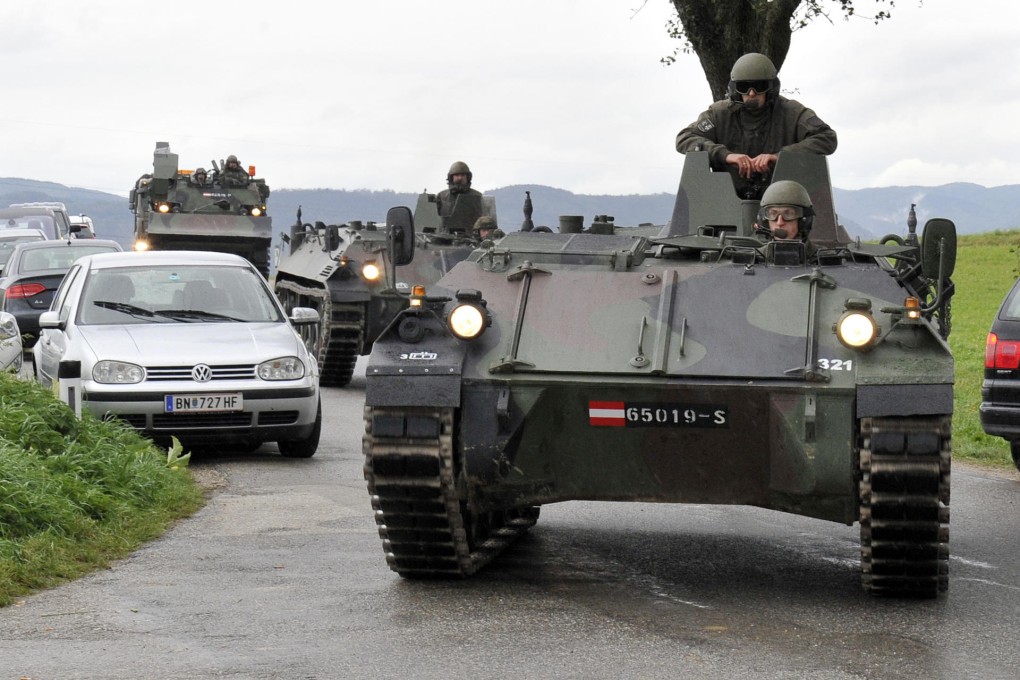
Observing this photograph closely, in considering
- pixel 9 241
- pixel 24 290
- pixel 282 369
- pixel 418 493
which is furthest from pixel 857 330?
pixel 9 241

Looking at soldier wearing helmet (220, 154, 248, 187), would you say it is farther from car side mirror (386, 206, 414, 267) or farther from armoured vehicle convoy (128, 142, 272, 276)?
car side mirror (386, 206, 414, 267)

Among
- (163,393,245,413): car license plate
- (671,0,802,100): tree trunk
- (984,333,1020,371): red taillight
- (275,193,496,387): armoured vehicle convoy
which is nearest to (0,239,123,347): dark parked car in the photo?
(275,193,496,387): armoured vehicle convoy

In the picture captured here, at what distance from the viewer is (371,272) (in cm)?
1856

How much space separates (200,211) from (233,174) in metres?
1.67

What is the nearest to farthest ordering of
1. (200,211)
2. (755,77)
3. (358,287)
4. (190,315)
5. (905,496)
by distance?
(905,496) < (755,77) < (190,315) < (358,287) < (200,211)

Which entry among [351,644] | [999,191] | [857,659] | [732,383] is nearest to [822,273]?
[732,383]

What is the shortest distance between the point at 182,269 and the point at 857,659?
25.2 ft

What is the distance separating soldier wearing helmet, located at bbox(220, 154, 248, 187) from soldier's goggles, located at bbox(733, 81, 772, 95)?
22824 mm

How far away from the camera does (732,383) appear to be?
7312 millimetres

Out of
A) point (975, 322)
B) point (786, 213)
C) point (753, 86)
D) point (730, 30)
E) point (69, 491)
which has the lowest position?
point (975, 322)

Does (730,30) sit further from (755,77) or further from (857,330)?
(857,330)

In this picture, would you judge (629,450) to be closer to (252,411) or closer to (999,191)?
(252,411)

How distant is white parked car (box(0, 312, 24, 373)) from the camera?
13891 millimetres

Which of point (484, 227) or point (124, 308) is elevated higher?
point (484, 227)
